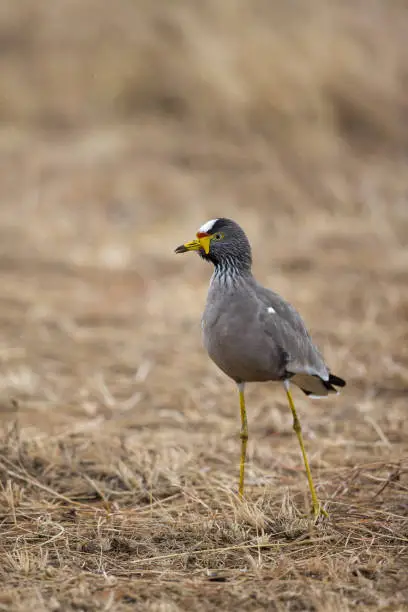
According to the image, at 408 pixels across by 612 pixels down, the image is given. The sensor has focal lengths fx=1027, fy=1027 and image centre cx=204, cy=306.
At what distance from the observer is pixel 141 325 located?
8555 millimetres

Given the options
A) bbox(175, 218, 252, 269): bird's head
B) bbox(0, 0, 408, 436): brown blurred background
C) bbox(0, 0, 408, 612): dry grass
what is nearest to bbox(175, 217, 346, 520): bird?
bbox(175, 218, 252, 269): bird's head

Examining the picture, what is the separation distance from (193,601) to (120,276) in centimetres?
648

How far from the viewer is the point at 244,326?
416 centimetres

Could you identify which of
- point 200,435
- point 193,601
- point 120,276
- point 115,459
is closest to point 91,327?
point 120,276

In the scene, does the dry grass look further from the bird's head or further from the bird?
the bird's head

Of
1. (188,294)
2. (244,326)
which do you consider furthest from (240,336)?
(188,294)

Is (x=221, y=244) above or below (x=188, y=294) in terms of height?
below

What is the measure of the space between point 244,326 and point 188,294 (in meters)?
5.08

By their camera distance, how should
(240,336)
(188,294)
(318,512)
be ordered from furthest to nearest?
(188,294)
(318,512)
(240,336)

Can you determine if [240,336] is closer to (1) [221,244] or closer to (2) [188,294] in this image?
(1) [221,244]

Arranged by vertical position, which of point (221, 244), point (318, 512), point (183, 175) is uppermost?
point (183, 175)

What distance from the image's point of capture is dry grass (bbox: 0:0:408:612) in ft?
13.0

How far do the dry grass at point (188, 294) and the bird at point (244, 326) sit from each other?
20.1 inches

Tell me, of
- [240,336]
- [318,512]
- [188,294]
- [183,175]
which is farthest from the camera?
[183,175]
